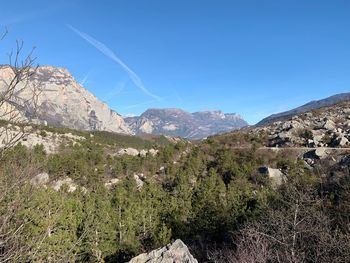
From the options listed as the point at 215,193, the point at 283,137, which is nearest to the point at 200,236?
the point at 215,193

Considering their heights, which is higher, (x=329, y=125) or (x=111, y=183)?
(x=329, y=125)

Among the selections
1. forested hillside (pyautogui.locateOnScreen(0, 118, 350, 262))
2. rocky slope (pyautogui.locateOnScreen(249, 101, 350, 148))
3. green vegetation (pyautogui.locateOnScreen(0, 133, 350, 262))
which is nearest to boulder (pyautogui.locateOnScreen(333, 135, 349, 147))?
rocky slope (pyautogui.locateOnScreen(249, 101, 350, 148))

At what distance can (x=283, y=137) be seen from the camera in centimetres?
7769

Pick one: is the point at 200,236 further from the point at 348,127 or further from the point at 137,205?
the point at 348,127

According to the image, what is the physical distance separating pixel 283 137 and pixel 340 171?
88.6ft

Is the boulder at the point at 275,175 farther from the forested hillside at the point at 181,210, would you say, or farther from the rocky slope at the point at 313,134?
the rocky slope at the point at 313,134

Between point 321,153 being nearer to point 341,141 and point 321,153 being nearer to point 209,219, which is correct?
point 341,141

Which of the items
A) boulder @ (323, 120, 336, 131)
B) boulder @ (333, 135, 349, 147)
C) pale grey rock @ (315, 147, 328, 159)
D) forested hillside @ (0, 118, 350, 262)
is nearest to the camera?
forested hillside @ (0, 118, 350, 262)

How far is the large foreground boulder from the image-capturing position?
73.5 ft

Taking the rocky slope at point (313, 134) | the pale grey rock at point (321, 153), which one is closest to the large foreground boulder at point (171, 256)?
the pale grey rock at point (321, 153)

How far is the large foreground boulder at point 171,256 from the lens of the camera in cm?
2241

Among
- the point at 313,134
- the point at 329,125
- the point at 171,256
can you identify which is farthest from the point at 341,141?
the point at 171,256

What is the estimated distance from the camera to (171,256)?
2264cm

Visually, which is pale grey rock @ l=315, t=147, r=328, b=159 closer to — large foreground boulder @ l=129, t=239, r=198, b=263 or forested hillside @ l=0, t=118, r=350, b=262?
forested hillside @ l=0, t=118, r=350, b=262
